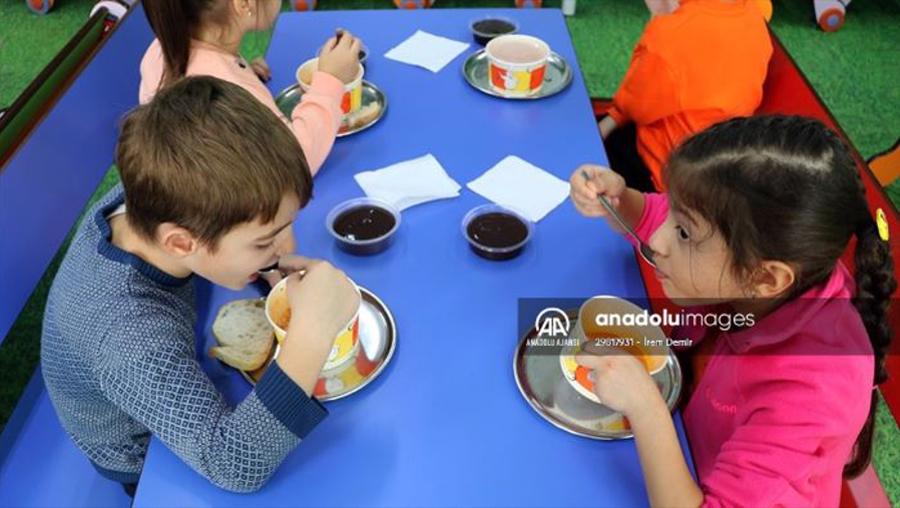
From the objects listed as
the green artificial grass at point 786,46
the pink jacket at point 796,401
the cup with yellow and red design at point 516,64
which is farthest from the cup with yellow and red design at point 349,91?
the green artificial grass at point 786,46

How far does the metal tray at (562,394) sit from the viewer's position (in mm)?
916

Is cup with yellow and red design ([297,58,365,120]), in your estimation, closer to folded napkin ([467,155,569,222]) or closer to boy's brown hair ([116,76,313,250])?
folded napkin ([467,155,569,222])

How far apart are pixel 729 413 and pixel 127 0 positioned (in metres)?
3.10

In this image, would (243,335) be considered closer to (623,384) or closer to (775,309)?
(623,384)

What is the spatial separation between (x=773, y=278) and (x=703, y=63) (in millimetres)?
831

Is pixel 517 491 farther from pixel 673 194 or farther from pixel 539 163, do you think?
pixel 539 163

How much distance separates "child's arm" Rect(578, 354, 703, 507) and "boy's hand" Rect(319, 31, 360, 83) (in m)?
0.79

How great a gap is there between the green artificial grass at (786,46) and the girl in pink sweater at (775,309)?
5.98 ft

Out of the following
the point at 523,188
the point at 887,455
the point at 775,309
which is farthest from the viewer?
the point at 887,455

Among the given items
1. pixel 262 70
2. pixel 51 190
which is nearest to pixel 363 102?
pixel 262 70

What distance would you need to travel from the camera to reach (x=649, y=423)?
33.8 inches

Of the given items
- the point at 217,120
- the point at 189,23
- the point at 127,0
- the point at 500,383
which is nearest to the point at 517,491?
the point at 500,383

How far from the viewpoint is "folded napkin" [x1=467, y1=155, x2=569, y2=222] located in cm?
126

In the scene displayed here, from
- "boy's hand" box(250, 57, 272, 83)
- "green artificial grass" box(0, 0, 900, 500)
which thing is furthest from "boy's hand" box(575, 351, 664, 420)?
"green artificial grass" box(0, 0, 900, 500)
